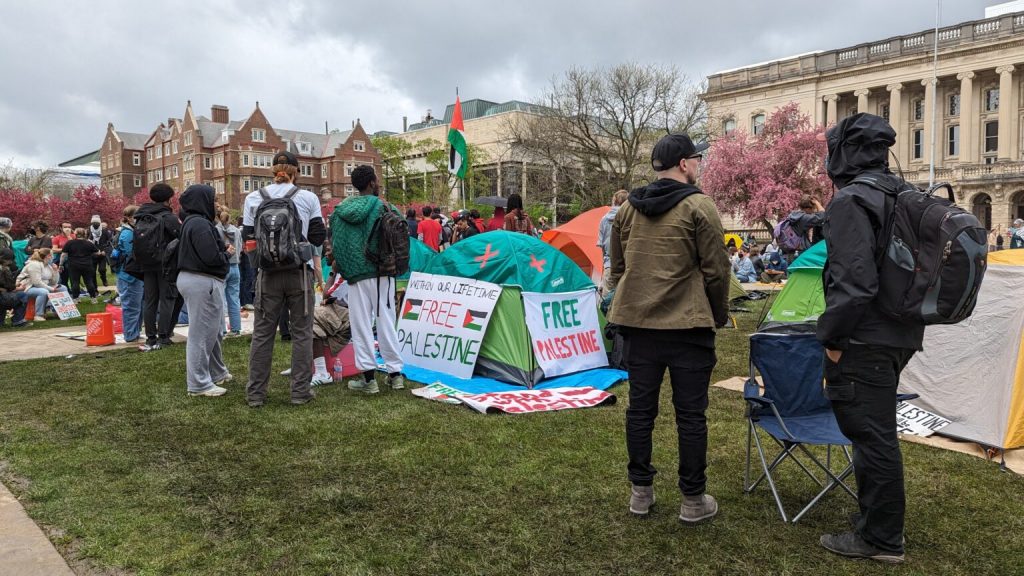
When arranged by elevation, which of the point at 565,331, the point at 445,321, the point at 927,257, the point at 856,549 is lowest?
the point at 856,549

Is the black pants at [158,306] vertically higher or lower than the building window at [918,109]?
lower

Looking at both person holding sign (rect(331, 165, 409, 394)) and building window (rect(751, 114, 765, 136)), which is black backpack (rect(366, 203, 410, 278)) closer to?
person holding sign (rect(331, 165, 409, 394))

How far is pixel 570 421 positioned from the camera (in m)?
5.47

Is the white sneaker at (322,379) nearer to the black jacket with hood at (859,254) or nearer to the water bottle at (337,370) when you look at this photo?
the water bottle at (337,370)

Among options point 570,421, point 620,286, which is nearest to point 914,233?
point 620,286

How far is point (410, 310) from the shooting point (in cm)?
755

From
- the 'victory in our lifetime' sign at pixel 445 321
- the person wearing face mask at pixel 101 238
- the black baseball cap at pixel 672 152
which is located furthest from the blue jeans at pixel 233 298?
the person wearing face mask at pixel 101 238

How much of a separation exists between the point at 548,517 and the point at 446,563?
2.29ft

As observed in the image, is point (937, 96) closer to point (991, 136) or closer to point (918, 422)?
point (991, 136)

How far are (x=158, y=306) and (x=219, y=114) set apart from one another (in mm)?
71878

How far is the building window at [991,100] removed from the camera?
51344 millimetres

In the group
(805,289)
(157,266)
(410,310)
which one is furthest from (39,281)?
(805,289)

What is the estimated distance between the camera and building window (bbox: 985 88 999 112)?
51.3 m

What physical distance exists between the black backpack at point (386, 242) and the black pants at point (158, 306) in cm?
365
